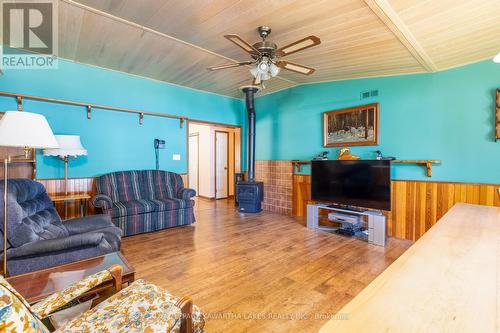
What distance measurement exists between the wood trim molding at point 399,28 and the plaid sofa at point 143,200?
370cm

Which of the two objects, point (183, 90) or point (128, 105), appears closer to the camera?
point (128, 105)

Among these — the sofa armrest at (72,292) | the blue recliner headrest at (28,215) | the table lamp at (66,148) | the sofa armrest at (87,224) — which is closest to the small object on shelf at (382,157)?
the sofa armrest at (72,292)

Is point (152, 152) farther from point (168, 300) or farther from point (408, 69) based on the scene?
point (408, 69)

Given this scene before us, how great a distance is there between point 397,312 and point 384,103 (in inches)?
148

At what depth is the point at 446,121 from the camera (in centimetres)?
317

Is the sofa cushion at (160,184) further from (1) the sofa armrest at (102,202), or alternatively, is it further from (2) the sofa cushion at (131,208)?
(1) the sofa armrest at (102,202)

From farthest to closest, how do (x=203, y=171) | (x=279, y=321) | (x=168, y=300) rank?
(x=203, y=171) < (x=279, y=321) < (x=168, y=300)

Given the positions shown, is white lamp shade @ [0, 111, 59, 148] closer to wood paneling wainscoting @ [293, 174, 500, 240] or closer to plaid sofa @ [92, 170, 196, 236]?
plaid sofa @ [92, 170, 196, 236]

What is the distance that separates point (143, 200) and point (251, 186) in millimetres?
2182

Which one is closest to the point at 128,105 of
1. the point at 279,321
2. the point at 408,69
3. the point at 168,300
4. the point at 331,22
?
the point at 331,22

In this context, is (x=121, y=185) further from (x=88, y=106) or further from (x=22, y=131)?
(x=22, y=131)

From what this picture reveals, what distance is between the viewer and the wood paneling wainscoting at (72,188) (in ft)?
11.9

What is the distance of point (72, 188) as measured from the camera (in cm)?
381

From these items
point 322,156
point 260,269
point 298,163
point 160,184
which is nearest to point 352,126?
point 322,156
